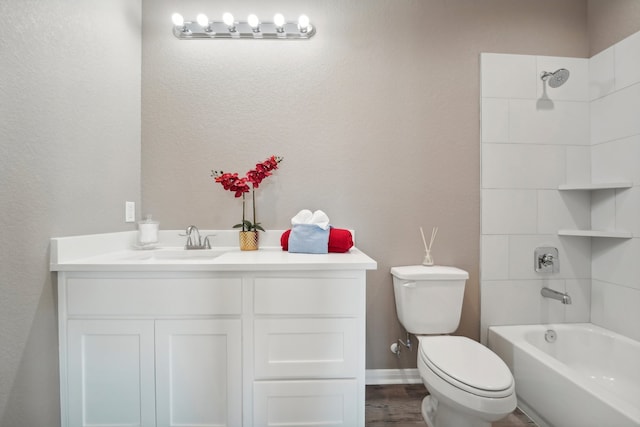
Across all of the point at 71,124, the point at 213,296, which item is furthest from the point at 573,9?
the point at 71,124

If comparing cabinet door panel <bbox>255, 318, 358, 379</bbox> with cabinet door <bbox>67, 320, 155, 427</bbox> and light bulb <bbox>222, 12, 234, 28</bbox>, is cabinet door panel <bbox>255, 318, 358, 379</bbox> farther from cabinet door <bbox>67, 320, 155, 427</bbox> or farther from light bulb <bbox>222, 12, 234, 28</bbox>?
light bulb <bbox>222, 12, 234, 28</bbox>

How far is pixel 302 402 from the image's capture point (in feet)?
3.59

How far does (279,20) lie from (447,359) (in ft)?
6.21

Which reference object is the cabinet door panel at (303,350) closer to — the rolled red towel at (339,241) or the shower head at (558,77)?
the rolled red towel at (339,241)

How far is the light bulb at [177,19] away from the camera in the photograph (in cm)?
154

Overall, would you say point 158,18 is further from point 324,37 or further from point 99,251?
point 99,251

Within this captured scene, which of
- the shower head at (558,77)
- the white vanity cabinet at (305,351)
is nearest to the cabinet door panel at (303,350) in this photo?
the white vanity cabinet at (305,351)

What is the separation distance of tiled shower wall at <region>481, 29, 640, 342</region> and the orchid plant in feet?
4.15

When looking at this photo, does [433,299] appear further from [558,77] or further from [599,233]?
[558,77]

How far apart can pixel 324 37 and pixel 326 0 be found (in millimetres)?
215

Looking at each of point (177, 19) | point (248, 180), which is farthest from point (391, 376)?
point (177, 19)

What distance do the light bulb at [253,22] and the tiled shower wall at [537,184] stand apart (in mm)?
1333

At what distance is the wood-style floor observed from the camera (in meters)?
1.35

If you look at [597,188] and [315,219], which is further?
[597,188]
